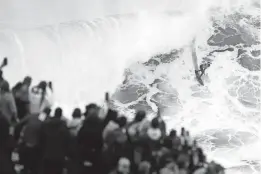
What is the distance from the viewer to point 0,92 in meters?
5.70

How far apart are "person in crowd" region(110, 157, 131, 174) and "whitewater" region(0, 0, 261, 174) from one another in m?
7.02

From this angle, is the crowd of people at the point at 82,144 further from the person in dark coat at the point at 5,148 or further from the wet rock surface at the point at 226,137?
the wet rock surface at the point at 226,137

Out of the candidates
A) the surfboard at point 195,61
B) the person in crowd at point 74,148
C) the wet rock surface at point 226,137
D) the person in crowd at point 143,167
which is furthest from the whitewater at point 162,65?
the person in crowd at point 74,148

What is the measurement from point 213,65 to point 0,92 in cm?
1482

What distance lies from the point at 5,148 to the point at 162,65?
14815mm

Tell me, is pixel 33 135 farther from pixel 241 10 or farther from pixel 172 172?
pixel 241 10

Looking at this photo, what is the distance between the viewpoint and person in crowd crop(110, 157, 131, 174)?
5371mm

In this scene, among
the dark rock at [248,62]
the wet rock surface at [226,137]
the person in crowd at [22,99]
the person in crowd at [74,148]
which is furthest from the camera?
the dark rock at [248,62]

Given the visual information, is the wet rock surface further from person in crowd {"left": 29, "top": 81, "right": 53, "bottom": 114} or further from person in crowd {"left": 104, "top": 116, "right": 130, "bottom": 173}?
person in crowd {"left": 104, "top": 116, "right": 130, "bottom": 173}

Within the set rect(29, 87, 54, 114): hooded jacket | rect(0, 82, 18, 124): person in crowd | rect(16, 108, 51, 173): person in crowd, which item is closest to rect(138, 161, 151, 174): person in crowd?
rect(16, 108, 51, 173): person in crowd

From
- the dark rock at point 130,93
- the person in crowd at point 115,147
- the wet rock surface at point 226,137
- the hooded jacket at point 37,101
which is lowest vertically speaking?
the wet rock surface at point 226,137

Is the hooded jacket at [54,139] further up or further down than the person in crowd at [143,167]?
further up

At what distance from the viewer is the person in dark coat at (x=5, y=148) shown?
5199 millimetres

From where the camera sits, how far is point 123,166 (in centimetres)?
539
